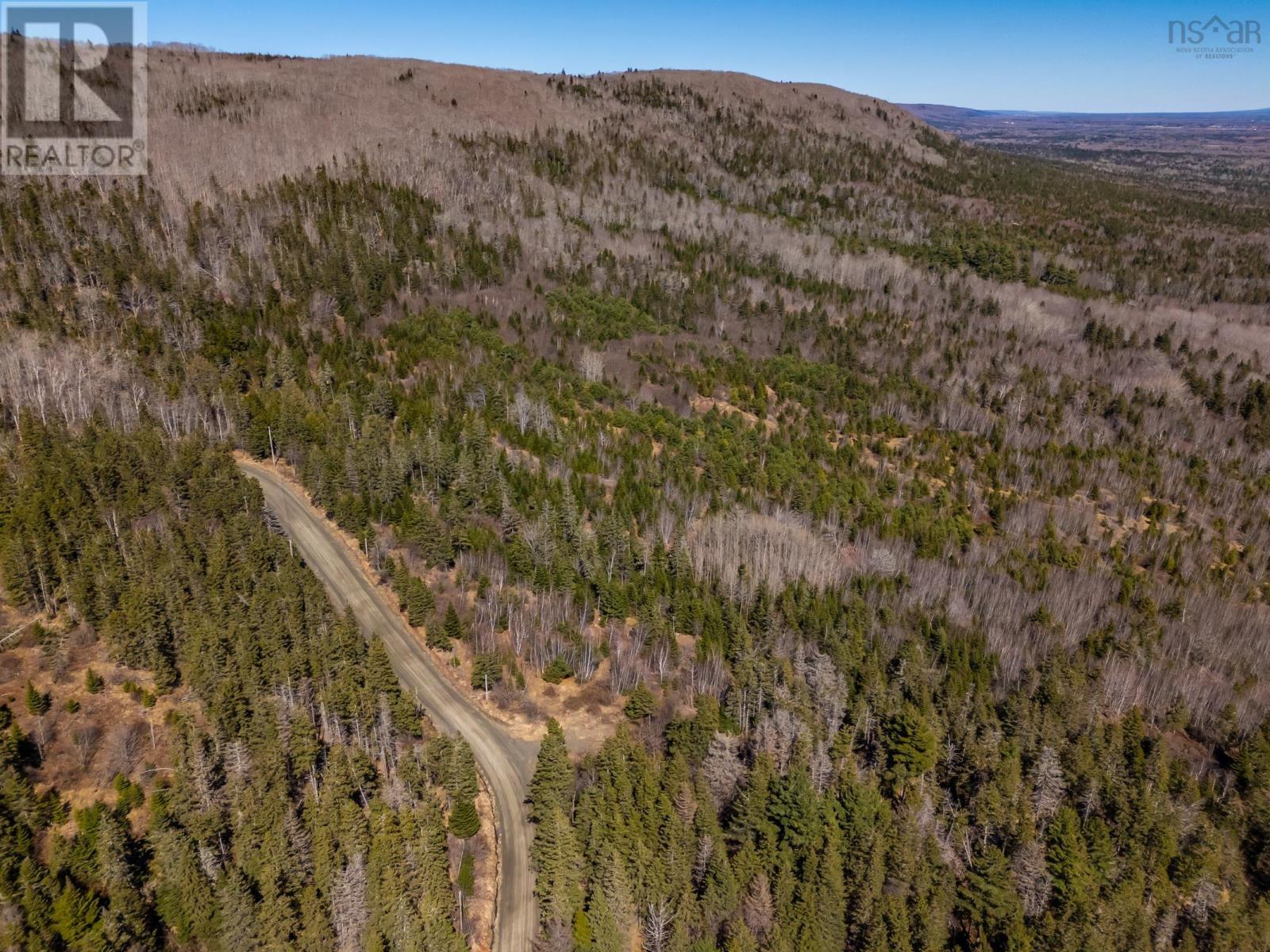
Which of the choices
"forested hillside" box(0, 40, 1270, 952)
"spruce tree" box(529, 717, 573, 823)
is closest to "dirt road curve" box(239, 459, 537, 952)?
"forested hillside" box(0, 40, 1270, 952)

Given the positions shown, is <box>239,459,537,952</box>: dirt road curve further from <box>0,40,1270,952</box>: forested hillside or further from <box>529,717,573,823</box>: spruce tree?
<box>529,717,573,823</box>: spruce tree

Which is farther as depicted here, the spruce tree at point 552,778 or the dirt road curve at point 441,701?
the spruce tree at point 552,778

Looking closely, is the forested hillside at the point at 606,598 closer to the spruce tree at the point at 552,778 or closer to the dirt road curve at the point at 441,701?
the spruce tree at the point at 552,778

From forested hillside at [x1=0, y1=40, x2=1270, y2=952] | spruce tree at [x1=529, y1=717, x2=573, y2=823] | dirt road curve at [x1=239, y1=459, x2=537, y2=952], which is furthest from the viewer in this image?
spruce tree at [x1=529, y1=717, x2=573, y2=823]

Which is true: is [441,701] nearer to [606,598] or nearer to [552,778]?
[552,778]

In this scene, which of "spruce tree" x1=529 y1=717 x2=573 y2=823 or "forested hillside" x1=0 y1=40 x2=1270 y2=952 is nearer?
"forested hillside" x1=0 y1=40 x2=1270 y2=952

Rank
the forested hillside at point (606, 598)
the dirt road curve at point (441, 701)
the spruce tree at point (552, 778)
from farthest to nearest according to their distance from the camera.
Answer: the spruce tree at point (552, 778)
the dirt road curve at point (441, 701)
the forested hillside at point (606, 598)

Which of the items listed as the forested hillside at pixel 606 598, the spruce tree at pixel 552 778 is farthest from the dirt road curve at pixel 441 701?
the spruce tree at pixel 552 778

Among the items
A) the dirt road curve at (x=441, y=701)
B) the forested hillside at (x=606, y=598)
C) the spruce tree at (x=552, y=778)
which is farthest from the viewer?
the spruce tree at (x=552, y=778)
